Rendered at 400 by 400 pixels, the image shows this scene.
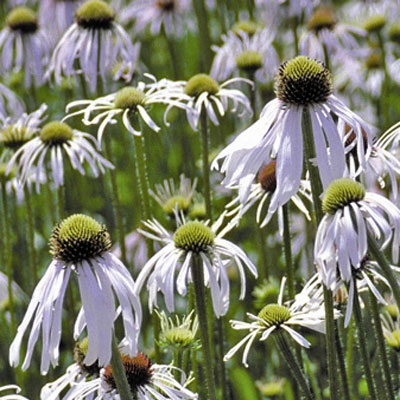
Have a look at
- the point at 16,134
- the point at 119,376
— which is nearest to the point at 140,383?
the point at 119,376

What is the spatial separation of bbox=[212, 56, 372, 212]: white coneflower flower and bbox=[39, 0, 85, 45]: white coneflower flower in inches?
77.4

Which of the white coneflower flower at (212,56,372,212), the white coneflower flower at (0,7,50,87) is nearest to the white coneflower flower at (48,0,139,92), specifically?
the white coneflower flower at (0,7,50,87)

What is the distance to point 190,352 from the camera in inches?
68.8

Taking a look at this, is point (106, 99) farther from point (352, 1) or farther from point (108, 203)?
point (352, 1)

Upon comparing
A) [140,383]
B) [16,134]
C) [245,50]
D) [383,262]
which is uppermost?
[245,50]

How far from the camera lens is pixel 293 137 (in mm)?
1294

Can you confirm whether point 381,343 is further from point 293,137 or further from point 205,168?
point 205,168

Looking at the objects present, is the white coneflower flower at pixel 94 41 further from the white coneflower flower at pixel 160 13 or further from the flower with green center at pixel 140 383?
the flower with green center at pixel 140 383

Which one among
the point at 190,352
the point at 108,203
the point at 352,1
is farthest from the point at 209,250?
the point at 352,1

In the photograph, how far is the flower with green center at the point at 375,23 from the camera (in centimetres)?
306

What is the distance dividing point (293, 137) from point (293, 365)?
0.33 m

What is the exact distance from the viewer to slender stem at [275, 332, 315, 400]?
136cm

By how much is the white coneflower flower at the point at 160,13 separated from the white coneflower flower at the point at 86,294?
83.4 inches

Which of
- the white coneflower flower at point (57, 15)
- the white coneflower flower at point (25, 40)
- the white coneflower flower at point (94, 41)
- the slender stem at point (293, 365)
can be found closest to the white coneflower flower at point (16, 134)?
the white coneflower flower at point (94, 41)
